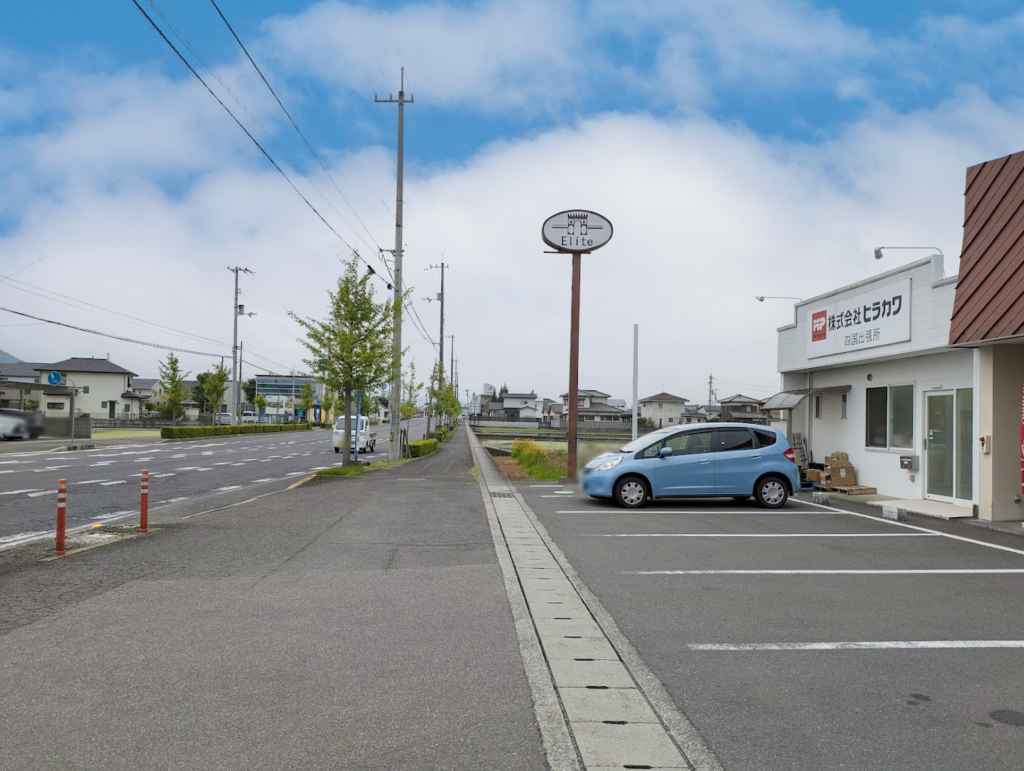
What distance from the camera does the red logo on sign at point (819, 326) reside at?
19.4 m

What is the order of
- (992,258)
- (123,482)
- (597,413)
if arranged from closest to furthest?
(992,258) < (123,482) < (597,413)

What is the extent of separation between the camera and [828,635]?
19.5ft

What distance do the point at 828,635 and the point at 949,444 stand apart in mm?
10700

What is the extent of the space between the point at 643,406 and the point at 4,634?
96566 mm

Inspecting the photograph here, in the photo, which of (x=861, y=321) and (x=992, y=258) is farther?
(x=861, y=321)

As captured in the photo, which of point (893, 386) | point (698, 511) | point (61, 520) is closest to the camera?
point (61, 520)

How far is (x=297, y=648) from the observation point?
542 centimetres

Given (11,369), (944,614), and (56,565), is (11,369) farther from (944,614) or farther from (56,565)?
(944,614)

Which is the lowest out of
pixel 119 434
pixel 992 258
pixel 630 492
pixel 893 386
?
pixel 119 434

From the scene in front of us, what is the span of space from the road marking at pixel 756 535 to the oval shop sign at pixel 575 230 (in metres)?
11.1

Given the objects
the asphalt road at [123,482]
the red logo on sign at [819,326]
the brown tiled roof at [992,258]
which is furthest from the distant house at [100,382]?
the brown tiled roof at [992,258]

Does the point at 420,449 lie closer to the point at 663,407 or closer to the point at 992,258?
the point at 992,258

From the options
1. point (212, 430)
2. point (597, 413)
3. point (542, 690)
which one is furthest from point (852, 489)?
point (597, 413)

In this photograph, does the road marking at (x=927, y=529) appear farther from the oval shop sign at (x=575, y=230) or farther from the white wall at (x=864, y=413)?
the oval shop sign at (x=575, y=230)
